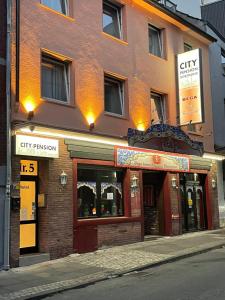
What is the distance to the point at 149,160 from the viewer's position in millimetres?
16281

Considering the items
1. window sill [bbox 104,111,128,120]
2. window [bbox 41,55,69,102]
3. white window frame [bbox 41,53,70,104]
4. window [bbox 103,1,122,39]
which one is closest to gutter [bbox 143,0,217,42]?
window [bbox 103,1,122,39]

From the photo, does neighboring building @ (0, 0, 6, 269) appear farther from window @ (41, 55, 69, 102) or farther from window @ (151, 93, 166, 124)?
window @ (151, 93, 166, 124)

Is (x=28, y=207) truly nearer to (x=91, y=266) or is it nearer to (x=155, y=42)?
(x=91, y=266)

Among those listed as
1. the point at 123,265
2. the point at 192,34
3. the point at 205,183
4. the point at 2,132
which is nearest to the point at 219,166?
the point at 205,183

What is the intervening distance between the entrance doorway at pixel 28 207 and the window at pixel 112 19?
20.7ft

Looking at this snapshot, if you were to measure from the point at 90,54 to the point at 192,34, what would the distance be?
7798 millimetres

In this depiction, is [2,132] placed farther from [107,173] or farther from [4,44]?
[107,173]

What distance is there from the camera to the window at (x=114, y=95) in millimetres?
15596

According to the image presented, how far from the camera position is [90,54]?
575 inches

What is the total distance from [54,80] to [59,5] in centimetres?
260

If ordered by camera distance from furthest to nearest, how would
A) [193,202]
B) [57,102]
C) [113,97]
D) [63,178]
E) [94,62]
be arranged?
[193,202]
[113,97]
[94,62]
[57,102]
[63,178]

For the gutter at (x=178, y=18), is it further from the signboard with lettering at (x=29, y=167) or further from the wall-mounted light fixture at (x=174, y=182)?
the signboard with lettering at (x=29, y=167)

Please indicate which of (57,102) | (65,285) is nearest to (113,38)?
(57,102)

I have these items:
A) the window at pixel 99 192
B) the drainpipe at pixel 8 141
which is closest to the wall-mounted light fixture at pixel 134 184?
the window at pixel 99 192
